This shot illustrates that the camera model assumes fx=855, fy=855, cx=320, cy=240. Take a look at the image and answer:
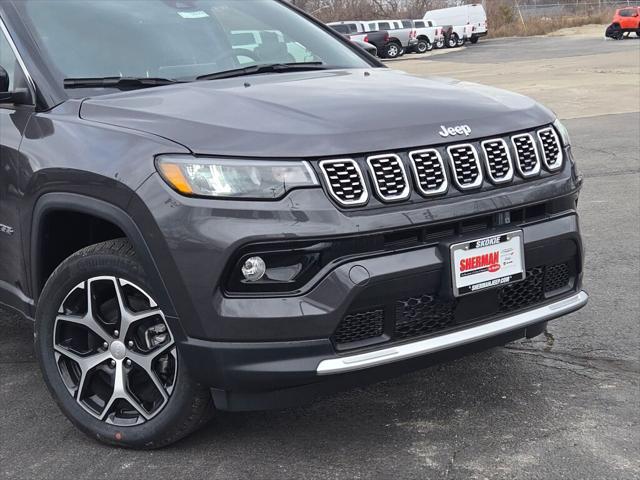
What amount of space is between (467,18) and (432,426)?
1952 inches

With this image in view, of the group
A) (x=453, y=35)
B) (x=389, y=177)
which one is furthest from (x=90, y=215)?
(x=453, y=35)

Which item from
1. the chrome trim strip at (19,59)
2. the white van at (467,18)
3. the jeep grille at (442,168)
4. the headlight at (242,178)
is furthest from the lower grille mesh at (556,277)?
the white van at (467,18)

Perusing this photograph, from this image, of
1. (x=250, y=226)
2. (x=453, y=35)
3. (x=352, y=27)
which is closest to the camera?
(x=250, y=226)

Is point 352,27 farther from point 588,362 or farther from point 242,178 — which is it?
point 242,178

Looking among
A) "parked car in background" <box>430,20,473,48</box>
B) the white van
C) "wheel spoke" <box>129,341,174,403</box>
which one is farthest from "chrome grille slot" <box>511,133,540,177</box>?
the white van

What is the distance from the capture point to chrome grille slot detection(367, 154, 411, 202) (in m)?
2.79

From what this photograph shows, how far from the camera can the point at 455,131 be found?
301 cm

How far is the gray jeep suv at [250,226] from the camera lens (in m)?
2.73

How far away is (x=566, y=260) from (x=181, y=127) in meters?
1.55

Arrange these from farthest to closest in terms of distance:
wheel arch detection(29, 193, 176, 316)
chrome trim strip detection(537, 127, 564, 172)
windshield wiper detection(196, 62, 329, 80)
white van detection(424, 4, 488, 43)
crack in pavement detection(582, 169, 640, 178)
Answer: white van detection(424, 4, 488, 43), crack in pavement detection(582, 169, 640, 178), windshield wiper detection(196, 62, 329, 80), chrome trim strip detection(537, 127, 564, 172), wheel arch detection(29, 193, 176, 316)

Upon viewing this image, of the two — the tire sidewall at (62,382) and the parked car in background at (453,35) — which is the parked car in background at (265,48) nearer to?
the tire sidewall at (62,382)

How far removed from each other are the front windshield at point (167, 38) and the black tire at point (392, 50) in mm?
38693

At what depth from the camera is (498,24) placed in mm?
60469

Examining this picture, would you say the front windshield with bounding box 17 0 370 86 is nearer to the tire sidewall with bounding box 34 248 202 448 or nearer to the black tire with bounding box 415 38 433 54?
the tire sidewall with bounding box 34 248 202 448
